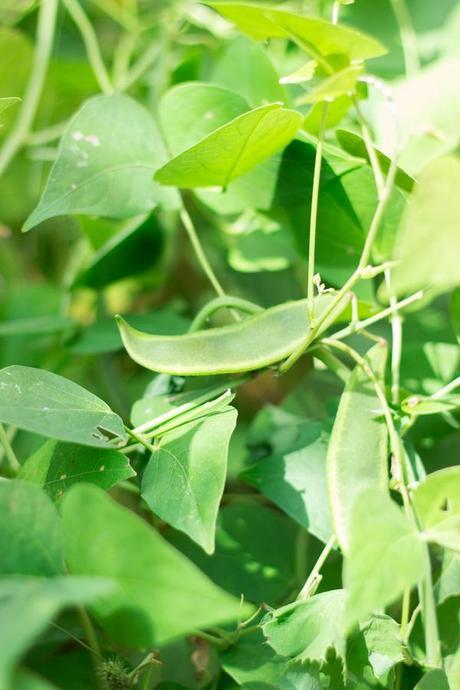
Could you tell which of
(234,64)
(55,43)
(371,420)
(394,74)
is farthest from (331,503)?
(55,43)

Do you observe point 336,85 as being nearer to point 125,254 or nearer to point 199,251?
point 199,251

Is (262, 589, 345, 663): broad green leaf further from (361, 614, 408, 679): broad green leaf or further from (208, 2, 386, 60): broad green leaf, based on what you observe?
(208, 2, 386, 60): broad green leaf

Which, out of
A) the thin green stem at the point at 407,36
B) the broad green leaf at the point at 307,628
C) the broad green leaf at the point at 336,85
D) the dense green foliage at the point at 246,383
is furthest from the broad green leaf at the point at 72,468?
the thin green stem at the point at 407,36

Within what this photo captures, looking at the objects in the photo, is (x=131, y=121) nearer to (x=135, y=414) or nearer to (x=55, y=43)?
(x=135, y=414)

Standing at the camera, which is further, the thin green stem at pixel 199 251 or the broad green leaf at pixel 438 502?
the thin green stem at pixel 199 251

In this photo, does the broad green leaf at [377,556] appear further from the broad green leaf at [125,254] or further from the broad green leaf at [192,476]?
the broad green leaf at [125,254]

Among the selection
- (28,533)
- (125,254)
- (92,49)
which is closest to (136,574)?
(28,533)
